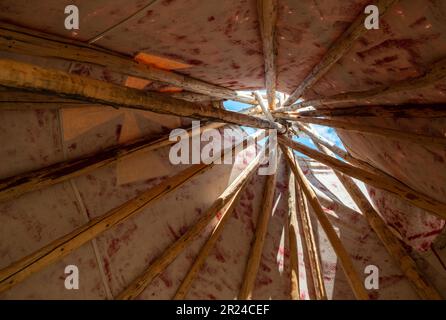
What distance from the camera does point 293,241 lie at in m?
7.27

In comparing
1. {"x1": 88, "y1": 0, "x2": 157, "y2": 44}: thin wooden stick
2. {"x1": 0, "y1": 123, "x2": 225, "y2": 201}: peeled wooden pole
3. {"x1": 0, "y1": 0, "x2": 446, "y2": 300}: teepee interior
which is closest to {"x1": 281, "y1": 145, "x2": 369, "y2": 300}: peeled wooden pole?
{"x1": 0, "y1": 0, "x2": 446, "y2": 300}: teepee interior

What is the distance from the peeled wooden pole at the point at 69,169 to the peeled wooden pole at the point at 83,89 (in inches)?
114

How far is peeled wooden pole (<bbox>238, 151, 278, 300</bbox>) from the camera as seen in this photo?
709 cm

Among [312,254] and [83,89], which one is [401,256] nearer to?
[312,254]

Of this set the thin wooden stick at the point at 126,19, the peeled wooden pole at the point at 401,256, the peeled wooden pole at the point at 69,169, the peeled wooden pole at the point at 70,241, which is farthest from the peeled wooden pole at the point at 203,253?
the thin wooden stick at the point at 126,19

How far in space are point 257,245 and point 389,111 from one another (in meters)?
3.95

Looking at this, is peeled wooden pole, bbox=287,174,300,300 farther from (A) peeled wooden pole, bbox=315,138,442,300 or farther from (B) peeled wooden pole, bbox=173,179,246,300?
(A) peeled wooden pole, bbox=315,138,442,300

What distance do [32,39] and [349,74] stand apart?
168 inches

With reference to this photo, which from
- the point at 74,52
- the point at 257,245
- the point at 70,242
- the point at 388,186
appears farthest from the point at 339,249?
the point at 74,52

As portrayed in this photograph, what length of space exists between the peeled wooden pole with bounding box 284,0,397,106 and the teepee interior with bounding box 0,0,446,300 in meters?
0.03

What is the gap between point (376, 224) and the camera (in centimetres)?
671

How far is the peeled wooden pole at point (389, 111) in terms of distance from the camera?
14.5ft
